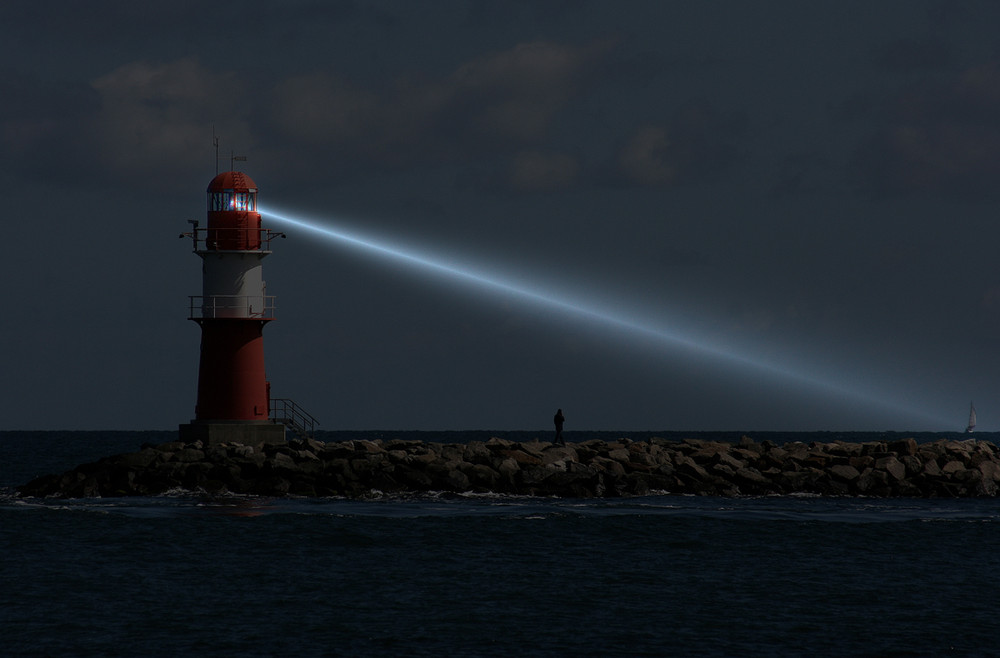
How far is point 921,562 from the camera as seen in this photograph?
91.0 feet

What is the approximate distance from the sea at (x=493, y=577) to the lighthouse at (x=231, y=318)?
2619 millimetres

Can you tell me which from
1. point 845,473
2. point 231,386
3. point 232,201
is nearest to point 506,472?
point 231,386

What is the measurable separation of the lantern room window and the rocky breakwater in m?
6.64

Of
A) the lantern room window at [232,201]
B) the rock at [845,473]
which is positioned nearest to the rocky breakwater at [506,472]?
the rock at [845,473]

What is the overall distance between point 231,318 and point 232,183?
12.8 feet

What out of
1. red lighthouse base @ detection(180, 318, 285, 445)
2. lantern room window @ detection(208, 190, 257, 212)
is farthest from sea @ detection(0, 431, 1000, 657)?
lantern room window @ detection(208, 190, 257, 212)

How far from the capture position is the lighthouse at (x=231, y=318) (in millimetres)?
37781

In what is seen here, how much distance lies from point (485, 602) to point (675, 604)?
319 cm

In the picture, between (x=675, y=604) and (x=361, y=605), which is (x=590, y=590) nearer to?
(x=675, y=604)

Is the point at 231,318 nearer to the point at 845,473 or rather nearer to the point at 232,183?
the point at 232,183

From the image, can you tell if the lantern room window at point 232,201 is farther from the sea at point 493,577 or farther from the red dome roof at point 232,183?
the sea at point 493,577

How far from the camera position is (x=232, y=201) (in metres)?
38.2

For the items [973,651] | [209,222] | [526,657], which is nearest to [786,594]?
[973,651]

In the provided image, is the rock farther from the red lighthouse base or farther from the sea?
the red lighthouse base
